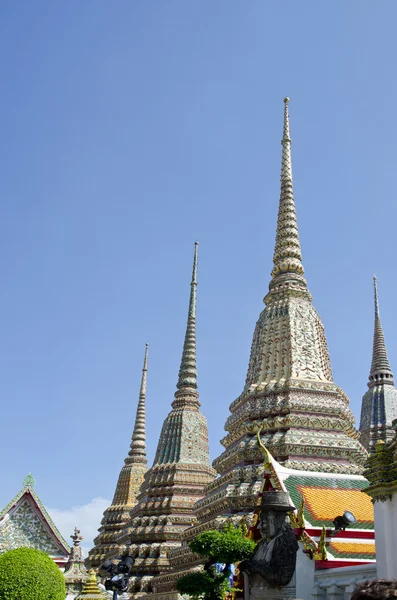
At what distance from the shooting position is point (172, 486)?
28797mm

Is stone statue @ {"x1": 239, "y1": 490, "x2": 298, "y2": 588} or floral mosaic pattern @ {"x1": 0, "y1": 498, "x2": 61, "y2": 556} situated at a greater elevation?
floral mosaic pattern @ {"x1": 0, "y1": 498, "x2": 61, "y2": 556}

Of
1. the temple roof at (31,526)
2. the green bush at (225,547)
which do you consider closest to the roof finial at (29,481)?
the temple roof at (31,526)

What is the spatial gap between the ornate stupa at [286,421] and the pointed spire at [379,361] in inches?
537

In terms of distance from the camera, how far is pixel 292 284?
23781 mm

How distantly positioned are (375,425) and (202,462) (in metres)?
10.5

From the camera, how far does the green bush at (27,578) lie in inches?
500

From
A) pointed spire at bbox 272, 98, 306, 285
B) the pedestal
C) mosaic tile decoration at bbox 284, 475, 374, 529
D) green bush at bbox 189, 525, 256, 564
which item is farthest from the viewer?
pointed spire at bbox 272, 98, 306, 285

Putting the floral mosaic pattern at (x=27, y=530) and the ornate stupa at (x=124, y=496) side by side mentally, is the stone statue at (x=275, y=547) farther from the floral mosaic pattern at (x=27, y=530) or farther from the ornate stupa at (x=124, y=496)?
the ornate stupa at (x=124, y=496)

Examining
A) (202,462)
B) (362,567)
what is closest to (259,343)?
(202,462)

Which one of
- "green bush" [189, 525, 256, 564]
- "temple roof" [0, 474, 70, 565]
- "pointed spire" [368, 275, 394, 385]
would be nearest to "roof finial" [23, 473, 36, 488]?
"temple roof" [0, 474, 70, 565]

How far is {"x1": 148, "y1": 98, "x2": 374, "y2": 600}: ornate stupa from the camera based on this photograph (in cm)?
1752

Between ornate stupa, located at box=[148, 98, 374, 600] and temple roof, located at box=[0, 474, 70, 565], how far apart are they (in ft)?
12.5

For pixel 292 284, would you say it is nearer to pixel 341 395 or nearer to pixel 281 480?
pixel 341 395

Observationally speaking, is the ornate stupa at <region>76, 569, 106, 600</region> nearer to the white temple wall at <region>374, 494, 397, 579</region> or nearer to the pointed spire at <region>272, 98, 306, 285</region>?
the white temple wall at <region>374, 494, 397, 579</region>
